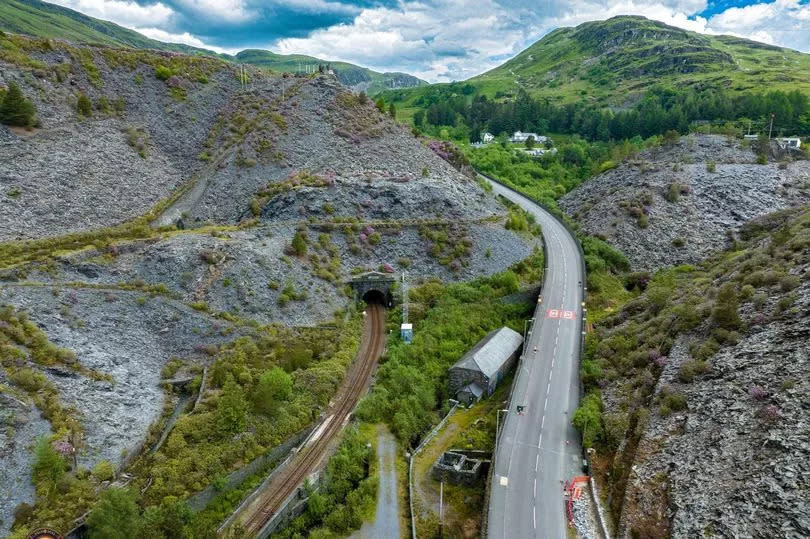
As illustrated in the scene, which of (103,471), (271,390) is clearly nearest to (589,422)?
(271,390)

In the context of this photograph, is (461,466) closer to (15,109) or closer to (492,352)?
(492,352)

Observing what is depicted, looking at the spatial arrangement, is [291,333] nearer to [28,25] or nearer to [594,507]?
[594,507]

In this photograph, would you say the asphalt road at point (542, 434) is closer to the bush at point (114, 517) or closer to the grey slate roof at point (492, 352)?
the grey slate roof at point (492, 352)

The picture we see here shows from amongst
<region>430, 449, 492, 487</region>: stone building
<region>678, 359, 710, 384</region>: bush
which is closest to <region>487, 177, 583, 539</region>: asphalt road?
<region>430, 449, 492, 487</region>: stone building

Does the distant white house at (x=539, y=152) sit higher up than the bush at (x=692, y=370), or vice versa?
the distant white house at (x=539, y=152)

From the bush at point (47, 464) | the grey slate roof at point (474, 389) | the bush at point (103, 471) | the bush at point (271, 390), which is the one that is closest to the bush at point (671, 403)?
the grey slate roof at point (474, 389)

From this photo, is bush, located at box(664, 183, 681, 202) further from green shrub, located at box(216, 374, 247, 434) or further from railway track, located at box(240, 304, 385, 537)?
green shrub, located at box(216, 374, 247, 434)

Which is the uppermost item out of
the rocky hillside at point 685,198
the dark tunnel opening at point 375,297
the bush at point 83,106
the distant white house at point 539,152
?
the distant white house at point 539,152

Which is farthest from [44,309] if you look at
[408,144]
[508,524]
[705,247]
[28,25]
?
[28,25]
